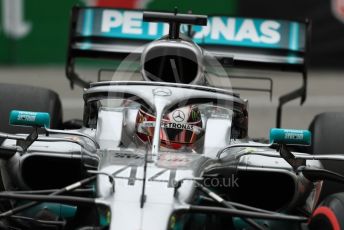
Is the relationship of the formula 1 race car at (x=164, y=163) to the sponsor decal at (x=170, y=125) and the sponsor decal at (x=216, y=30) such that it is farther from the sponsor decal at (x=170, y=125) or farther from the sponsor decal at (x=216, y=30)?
the sponsor decal at (x=216, y=30)

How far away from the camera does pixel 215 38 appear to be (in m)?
7.01

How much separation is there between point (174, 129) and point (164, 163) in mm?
493

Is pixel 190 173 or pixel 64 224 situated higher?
pixel 190 173

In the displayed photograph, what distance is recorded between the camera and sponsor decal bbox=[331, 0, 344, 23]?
1288 cm

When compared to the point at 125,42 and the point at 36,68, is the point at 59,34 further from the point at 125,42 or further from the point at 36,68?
the point at 125,42

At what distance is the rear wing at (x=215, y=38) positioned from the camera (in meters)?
6.91

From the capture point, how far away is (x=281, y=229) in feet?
16.4

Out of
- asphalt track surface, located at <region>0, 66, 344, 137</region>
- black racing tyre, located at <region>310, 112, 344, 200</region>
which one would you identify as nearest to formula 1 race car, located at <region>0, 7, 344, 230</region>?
black racing tyre, located at <region>310, 112, 344, 200</region>

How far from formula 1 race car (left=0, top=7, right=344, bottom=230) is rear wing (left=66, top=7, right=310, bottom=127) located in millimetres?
792

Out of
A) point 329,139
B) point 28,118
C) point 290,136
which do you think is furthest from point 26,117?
point 329,139

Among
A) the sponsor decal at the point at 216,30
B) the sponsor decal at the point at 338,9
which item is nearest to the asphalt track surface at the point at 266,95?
the sponsor decal at the point at 338,9

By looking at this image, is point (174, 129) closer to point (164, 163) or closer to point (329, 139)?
point (164, 163)

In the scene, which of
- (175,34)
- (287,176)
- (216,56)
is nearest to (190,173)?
(287,176)

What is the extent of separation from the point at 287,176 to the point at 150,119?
2.79 ft
